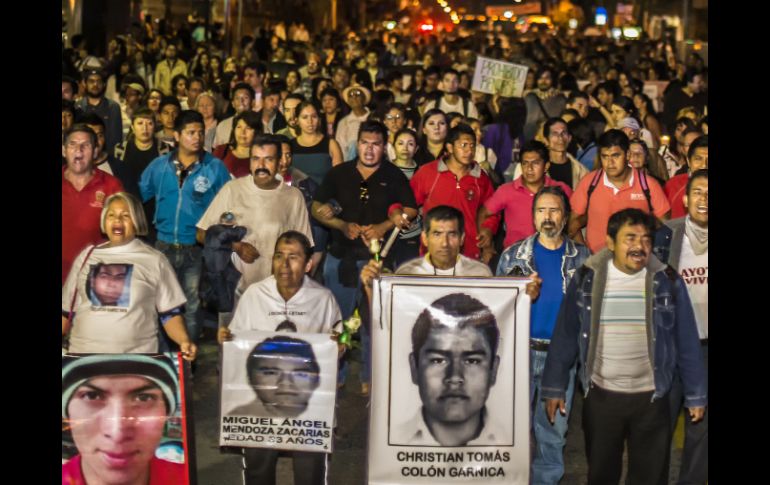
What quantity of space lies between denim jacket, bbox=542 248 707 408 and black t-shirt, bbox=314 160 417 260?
2691 millimetres

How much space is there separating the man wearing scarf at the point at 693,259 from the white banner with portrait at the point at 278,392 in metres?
2.08

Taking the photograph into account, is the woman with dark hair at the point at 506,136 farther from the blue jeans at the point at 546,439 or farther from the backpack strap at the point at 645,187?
the blue jeans at the point at 546,439

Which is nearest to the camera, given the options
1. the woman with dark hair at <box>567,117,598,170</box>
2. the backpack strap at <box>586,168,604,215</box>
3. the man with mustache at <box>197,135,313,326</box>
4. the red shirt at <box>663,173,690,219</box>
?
the man with mustache at <box>197,135,313,326</box>

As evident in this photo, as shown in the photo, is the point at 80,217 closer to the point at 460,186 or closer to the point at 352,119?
the point at 460,186

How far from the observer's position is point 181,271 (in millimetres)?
10016

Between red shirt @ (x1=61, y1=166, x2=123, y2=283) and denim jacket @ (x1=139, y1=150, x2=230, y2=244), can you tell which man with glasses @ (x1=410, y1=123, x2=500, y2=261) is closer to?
denim jacket @ (x1=139, y1=150, x2=230, y2=244)

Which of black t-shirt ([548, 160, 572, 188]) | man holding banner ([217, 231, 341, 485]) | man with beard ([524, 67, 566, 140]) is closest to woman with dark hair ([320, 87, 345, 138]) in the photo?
man with beard ([524, 67, 566, 140])

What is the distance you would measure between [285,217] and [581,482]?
2.61m

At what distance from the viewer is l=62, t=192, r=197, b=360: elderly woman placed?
7.54 metres

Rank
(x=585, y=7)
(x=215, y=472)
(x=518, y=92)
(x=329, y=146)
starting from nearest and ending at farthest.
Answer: (x=215, y=472) < (x=329, y=146) < (x=518, y=92) < (x=585, y=7)

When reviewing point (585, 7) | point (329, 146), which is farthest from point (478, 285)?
point (585, 7)

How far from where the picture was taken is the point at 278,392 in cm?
748

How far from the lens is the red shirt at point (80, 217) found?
905 centimetres
